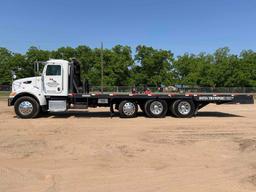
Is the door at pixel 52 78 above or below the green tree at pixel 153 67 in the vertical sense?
below

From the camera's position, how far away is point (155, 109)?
741 inches

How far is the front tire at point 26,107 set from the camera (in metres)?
18.2

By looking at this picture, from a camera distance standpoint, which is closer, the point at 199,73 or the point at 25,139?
the point at 25,139

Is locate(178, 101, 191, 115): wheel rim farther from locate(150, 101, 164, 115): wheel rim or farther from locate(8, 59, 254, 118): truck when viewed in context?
locate(150, 101, 164, 115): wheel rim

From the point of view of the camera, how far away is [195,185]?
683 cm

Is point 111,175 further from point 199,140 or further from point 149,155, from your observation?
point 199,140

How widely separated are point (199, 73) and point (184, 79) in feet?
15.9

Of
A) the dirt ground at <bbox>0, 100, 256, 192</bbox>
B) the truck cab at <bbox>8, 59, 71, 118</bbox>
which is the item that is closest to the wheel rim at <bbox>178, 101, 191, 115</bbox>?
the dirt ground at <bbox>0, 100, 256, 192</bbox>

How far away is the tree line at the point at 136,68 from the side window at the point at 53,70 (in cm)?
4619

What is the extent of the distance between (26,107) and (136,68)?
54031 millimetres

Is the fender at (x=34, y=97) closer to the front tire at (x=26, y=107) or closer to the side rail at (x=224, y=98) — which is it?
the front tire at (x=26, y=107)

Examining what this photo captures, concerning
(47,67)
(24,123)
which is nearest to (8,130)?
(24,123)

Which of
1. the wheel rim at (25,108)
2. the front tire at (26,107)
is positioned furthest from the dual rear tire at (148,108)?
the wheel rim at (25,108)

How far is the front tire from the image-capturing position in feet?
59.7
